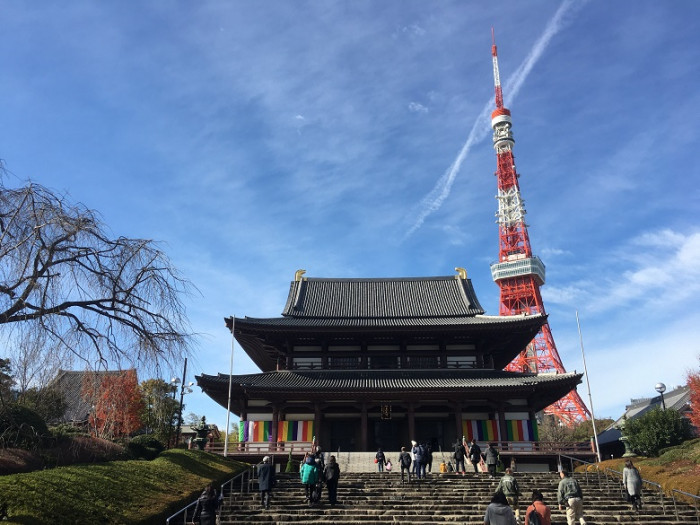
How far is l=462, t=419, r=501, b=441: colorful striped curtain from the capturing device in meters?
29.8

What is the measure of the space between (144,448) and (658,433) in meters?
26.4

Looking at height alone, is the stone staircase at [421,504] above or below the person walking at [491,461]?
below

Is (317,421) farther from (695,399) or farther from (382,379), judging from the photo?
(695,399)

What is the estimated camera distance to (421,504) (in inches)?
655

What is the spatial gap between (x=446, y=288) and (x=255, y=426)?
18.6 m

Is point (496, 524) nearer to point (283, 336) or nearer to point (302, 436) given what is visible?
point (302, 436)

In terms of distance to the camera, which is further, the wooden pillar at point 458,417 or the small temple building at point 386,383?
the wooden pillar at point 458,417

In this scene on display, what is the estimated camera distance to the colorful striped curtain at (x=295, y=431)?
29.9 meters

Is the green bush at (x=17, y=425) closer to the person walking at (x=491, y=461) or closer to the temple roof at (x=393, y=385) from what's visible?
the temple roof at (x=393, y=385)

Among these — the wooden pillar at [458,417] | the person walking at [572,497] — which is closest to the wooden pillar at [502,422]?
the wooden pillar at [458,417]

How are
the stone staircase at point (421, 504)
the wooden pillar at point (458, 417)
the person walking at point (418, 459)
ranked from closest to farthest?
the stone staircase at point (421, 504), the person walking at point (418, 459), the wooden pillar at point (458, 417)

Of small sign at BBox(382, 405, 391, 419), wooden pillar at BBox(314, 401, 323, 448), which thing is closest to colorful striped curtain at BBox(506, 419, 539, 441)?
small sign at BBox(382, 405, 391, 419)

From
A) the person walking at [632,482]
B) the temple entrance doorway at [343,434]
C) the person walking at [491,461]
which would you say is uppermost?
the temple entrance doorway at [343,434]

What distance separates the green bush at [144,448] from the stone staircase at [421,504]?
9087 millimetres
